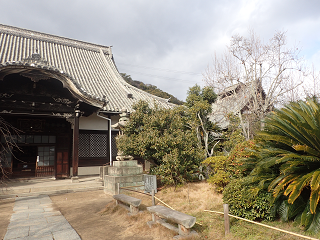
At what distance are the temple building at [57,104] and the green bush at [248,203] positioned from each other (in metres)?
8.11

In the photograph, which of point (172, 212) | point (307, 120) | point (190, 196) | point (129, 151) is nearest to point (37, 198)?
point (129, 151)

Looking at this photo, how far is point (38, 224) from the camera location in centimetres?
582

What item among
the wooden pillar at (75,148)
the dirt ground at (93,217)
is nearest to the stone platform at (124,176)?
the dirt ground at (93,217)

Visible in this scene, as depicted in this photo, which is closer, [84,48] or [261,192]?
[261,192]

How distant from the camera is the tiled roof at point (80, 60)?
49.5 feet

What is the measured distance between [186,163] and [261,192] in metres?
4.01

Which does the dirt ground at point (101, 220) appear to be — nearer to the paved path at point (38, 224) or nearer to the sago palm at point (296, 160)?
the paved path at point (38, 224)

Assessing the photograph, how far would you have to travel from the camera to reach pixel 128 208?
6.67 meters

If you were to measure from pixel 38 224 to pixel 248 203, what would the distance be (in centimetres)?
538

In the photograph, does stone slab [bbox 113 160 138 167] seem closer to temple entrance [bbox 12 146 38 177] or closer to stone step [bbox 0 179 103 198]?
stone step [bbox 0 179 103 198]

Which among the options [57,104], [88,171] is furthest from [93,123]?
[88,171]

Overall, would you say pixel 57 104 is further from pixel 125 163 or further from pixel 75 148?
pixel 125 163

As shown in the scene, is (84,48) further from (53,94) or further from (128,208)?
(128,208)

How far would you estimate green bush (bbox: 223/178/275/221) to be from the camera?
5.14 m
